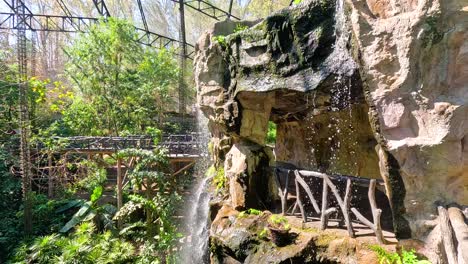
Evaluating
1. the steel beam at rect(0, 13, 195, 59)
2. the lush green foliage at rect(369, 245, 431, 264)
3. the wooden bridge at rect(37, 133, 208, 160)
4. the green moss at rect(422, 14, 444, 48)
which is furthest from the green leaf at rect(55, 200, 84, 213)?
the green moss at rect(422, 14, 444, 48)

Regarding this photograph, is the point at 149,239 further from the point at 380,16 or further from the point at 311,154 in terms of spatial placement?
the point at 380,16

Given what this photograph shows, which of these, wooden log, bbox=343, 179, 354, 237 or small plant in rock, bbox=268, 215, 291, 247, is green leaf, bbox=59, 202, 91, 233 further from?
wooden log, bbox=343, 179, 354, 237

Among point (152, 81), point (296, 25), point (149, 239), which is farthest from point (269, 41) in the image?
point (152, 81)

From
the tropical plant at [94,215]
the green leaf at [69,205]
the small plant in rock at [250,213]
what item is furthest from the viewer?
the green leaf at [69,205]

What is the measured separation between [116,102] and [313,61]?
12.2 metres

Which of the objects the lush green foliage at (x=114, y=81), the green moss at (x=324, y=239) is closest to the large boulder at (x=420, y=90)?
the green moss at (x=324, y=239)

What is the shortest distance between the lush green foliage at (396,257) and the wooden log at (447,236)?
0.33 meters

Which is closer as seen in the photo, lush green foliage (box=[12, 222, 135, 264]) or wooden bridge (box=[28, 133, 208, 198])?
lush green foliage (box=[12, 222, 135, 264])

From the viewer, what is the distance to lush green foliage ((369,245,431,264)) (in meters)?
3.53

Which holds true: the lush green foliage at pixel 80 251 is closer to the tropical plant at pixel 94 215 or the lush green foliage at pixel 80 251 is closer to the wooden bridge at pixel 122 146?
the tropical plant at pixel 94 215

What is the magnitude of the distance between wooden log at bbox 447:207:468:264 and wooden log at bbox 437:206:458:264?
0.13ft

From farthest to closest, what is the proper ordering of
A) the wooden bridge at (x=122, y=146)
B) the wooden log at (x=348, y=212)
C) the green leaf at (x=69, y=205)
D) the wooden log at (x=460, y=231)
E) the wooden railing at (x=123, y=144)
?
the wooden railing at (x=123, y=144) < the wooden bridge at (x=122, y=146) < the green leaf at (x=69, y=205) < the wooden log at (x=348, y=212) < the wooden log at (x=460, y=231)

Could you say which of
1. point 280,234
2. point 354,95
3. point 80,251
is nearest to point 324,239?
point 280,234

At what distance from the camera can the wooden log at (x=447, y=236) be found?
3.13 meters
